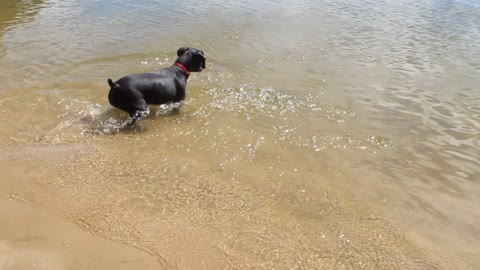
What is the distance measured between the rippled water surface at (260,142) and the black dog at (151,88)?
0.25 metres

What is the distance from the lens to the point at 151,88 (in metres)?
6.31

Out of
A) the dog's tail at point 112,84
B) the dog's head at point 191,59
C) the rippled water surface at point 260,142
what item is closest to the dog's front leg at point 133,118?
the rippled water surface at point 260,142

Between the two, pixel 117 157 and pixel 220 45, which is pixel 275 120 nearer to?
pixel 117 157

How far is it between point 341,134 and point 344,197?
155cm

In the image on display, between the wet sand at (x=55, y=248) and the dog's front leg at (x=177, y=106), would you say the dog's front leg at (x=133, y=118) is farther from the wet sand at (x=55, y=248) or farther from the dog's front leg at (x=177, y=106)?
the wet sand at (x=55, y=248)

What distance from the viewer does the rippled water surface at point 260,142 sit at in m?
4.11

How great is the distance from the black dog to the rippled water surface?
0.25 metres

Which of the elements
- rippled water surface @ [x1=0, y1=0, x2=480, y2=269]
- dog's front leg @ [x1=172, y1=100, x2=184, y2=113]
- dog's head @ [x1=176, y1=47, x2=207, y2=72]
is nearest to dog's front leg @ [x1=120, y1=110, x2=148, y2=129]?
rippled water surface @ [x1=0, y1=0, x2=480, y2=269]

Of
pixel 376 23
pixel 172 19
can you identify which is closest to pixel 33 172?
pixel 172 19

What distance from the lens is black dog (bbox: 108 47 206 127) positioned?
6.04 metres

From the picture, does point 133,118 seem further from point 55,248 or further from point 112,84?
point 55,248

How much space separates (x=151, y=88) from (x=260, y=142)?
1800 mm

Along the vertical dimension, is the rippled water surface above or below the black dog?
below

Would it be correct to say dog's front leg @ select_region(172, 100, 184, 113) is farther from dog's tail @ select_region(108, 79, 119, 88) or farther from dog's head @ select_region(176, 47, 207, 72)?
dog's tail @ select_region(108, 79, 119, 88)
